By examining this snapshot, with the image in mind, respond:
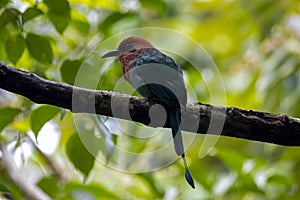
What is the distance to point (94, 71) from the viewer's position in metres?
2.66

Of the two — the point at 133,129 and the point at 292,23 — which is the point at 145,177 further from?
the point at 292,23

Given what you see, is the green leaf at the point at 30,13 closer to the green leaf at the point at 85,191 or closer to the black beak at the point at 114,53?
the black beak at the point at 114,53

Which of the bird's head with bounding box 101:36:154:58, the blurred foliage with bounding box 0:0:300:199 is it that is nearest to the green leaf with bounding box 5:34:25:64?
the blurred foliage with bounding box 0:0:300:199

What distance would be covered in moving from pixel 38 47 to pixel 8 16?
0.19 metres

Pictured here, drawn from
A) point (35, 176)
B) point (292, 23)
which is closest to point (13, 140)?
point (35, 176)

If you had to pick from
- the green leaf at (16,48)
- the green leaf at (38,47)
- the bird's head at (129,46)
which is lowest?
the green leaf at (16,48)

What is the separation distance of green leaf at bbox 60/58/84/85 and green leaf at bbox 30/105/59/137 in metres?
0.18

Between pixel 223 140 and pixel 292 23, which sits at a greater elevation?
pixel 292 23

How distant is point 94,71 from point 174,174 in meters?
2.09

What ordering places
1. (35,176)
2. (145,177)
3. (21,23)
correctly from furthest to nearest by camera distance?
1. (35,176)
2. (145,177)
3. (21,23)

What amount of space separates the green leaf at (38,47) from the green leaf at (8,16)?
0.33 ft

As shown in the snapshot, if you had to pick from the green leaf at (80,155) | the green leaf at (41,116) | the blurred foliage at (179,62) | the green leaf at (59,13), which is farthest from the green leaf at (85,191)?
the green leaf at (59,13)

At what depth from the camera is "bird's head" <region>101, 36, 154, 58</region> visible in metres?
3.30

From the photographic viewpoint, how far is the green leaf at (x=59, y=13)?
256 cm
